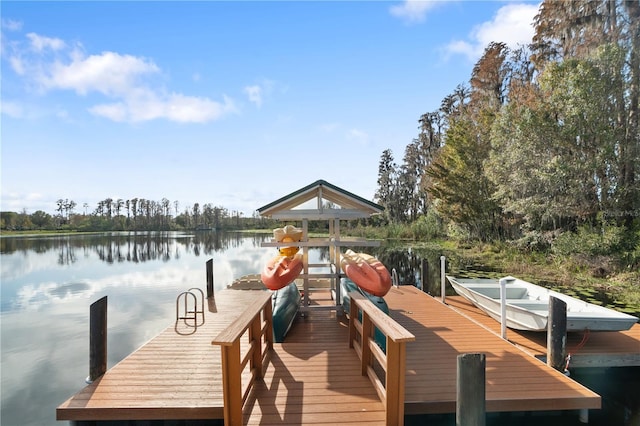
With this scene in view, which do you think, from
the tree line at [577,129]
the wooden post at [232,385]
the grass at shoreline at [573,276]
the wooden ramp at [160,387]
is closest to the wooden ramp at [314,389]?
the wooden post at [232,385]

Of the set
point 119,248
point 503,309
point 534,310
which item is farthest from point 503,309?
point 119,248

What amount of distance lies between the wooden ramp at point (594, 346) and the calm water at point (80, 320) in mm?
442

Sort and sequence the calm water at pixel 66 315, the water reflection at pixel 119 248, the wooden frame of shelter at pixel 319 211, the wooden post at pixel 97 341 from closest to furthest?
the wooden post at pixel 97 341 < the calm water at pixel 66 315 < the wooden frame of shelter at pixel 319 211 < the water reflection at pixel 119 248

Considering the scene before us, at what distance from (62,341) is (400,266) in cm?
1449

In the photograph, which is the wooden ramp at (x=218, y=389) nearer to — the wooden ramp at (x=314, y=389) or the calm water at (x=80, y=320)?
the wooden ramp at (x=314, y=389)

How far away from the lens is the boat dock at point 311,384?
3.50 m

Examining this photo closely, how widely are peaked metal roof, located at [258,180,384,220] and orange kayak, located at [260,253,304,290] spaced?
0.81 metres

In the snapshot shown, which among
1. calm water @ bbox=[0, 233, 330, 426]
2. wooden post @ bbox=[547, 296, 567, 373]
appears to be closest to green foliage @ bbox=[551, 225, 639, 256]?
wooden post @ bbox=[547, 296, 567, 373]

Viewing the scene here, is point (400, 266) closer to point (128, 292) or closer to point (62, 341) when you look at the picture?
point (128, 292)

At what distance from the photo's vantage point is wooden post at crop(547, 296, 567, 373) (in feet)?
15.0

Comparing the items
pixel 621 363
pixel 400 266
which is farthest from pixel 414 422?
pixel 400 266

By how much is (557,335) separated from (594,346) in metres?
1.43

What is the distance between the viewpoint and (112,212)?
239ft

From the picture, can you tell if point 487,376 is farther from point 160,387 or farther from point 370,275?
point 160,387
